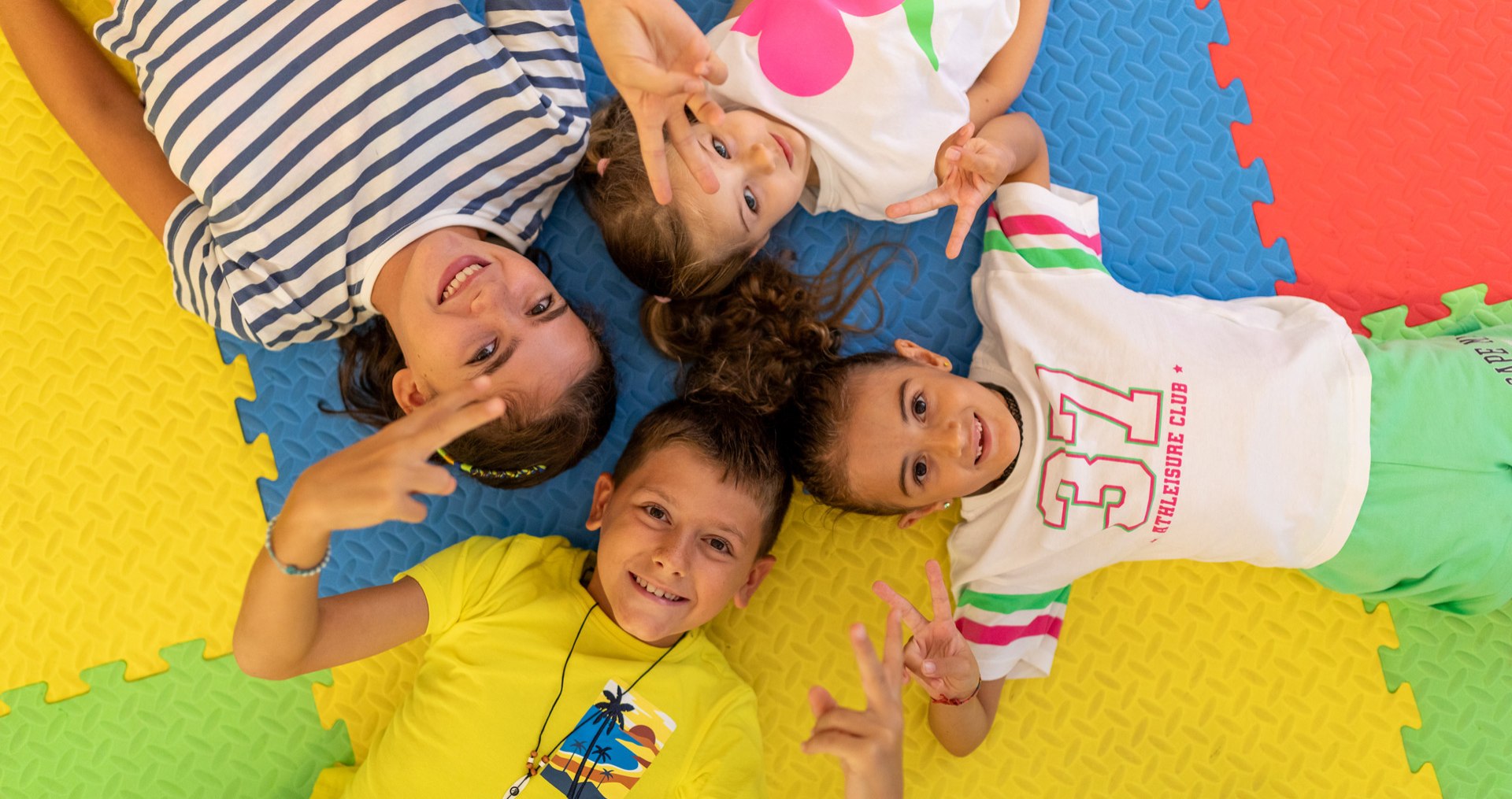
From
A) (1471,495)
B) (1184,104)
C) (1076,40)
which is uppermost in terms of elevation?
(1076,40)

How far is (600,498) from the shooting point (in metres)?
1.23

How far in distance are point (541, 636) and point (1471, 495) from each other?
1241mm

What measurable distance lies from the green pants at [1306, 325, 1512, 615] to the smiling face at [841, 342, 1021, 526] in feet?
1.60

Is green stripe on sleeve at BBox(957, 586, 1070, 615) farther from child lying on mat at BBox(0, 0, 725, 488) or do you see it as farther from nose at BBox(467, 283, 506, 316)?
nose at BBox(467, 283, 506, 316)

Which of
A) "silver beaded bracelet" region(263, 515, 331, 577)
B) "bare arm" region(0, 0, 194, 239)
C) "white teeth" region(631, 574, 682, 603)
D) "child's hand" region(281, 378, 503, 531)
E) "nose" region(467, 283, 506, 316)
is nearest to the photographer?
"child's hand" region(281, 378, 503, 531)

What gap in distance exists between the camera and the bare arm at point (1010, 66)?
4.18ft

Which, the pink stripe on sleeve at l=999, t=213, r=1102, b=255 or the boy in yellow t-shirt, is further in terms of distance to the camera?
the pink stripe on sleeve at l=999, t=213, r=1102, b=255

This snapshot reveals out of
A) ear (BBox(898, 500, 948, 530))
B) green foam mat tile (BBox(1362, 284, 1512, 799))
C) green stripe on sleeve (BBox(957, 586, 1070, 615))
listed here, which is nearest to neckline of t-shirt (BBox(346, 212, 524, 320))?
ear (BBox(898, 500, 948, 530))

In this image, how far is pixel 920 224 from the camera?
136 cm

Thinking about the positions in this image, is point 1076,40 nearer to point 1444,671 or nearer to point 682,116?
point 682,116

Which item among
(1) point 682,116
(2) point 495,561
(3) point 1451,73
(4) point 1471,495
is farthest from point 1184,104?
(2) point 495,561

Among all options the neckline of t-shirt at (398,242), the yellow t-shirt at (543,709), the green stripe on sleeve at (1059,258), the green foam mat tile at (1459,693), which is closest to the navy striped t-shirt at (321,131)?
the neckline of t-shirt at (398,242)

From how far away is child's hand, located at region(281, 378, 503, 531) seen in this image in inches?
30.6

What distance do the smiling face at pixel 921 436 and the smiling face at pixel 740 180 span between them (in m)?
0.25
